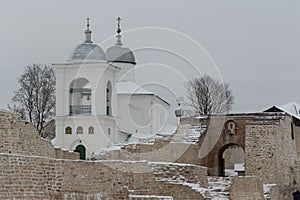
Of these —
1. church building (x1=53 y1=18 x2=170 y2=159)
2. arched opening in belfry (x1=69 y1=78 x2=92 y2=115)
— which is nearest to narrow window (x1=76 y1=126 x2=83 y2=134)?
church building (x1=53 y1=18 x2=170 y2=159)

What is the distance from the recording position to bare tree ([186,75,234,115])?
42.7m

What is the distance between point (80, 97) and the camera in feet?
132

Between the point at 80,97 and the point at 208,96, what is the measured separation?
8689mm

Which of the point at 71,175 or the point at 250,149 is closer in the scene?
the point at 71,175

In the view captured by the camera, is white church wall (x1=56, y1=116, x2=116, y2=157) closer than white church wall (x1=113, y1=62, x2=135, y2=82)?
Yes

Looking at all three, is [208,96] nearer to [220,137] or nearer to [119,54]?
[119,54]

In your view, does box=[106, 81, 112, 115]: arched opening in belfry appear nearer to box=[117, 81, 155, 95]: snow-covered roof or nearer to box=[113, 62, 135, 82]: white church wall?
box=[117, 81, 155, 95]: snow-covered roof

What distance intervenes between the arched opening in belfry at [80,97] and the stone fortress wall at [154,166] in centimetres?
1225

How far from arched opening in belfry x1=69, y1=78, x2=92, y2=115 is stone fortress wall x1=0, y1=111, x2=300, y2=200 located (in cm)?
1225

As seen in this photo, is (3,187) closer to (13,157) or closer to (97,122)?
(13,157)

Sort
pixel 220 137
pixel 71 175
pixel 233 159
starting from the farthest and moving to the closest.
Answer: pixel 233 159 → pixel 220 137 → pixel 71 175

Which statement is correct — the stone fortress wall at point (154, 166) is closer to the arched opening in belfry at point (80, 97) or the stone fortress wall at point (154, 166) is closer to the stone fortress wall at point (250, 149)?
the stone fortress wall at point (250, 149)

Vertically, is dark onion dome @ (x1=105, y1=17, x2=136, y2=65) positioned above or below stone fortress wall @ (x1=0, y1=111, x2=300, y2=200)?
above

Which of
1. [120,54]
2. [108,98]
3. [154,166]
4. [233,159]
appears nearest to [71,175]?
[154,166]
